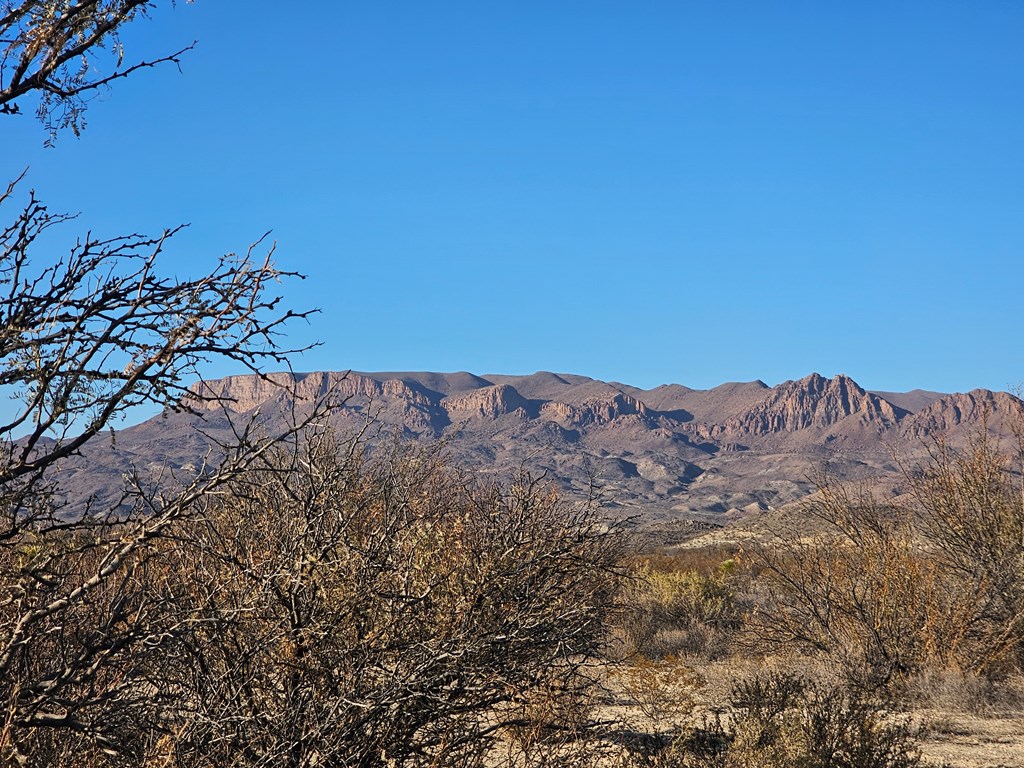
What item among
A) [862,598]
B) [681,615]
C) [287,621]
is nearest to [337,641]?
[287,621]

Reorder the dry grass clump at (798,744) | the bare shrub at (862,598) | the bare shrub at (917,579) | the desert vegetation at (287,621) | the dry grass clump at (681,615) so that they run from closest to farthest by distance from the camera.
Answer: the desert vegetation at (287,621)
the dry grass clump at (798,744)
the bare shrub at (917,579)
the bare shrub at (862,598)
the dry grass clump at (681,615)

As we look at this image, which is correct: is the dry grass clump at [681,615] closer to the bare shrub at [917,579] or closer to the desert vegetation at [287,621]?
the bare shrub at [917,579]

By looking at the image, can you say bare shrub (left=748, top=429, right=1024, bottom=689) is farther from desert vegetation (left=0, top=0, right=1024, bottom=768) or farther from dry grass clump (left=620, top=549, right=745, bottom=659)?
dry grass clump (left=620, top=549, right=745, bottom=659)

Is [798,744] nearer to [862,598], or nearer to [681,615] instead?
[862,598]

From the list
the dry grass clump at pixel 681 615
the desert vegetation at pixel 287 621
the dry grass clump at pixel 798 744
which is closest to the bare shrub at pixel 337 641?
the desert vegetation at pixel 287 621

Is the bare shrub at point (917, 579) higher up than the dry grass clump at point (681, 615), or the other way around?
the bare shrub at point (917, 579)

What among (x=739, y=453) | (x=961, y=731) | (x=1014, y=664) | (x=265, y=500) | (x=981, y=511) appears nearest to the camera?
(x=265, y=500)

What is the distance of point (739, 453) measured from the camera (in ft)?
647

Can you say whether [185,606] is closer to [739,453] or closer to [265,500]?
[265,500]

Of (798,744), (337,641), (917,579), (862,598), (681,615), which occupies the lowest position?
(681,615)

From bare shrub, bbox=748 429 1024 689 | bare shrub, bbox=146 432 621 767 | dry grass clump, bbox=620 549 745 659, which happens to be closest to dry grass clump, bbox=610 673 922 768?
bare shrub, bbox=146 432 621 767

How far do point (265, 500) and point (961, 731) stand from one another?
9513mm

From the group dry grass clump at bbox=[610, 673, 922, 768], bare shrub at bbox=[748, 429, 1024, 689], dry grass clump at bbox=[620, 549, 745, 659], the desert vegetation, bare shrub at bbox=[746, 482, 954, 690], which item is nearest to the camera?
the desert vegetation

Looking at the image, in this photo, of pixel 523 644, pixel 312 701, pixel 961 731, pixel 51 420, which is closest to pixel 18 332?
pixel 51 420
